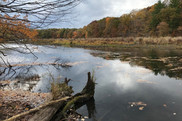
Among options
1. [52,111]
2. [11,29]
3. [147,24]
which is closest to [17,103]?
[52,111]

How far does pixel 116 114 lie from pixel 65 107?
1.96 metres

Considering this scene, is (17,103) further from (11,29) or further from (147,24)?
(147,24)

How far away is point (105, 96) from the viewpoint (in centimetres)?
660

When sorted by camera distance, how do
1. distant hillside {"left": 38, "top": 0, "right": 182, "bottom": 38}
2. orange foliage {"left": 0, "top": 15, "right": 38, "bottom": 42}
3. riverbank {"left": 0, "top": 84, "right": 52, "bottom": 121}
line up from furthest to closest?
distant hillside {"left": 38, "top": 0, "right": 182, "bottom": 38}
riverbank {"left": 0, "top": 84, "right": 52, "bottom": 121}
orange foliage {"left": 0, "top": 15, "right": 38, "bottom": 42}

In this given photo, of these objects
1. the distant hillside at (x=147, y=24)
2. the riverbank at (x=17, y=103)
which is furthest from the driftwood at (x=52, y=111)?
the distant hillside at (x=147, y=24)

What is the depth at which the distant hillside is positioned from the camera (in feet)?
140

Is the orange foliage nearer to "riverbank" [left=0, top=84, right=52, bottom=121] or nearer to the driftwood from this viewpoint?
the driftwood

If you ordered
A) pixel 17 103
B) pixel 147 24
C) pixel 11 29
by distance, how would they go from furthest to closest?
pixel 147 24, pixel 17 103, pixel 11 29

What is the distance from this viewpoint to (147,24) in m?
54.1

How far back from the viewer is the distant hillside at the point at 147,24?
42812 mm

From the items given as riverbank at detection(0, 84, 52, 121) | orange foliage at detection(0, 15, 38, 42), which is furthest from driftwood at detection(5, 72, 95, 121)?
orange foliage at detection(0, 15, 38, 42)

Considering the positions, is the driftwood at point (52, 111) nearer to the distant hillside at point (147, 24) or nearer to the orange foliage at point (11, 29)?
the orange foliage at point (11, 29)

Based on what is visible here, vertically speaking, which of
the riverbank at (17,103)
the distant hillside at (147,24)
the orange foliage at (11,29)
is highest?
the distant hillside at (147,24)

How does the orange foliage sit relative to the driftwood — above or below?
above
